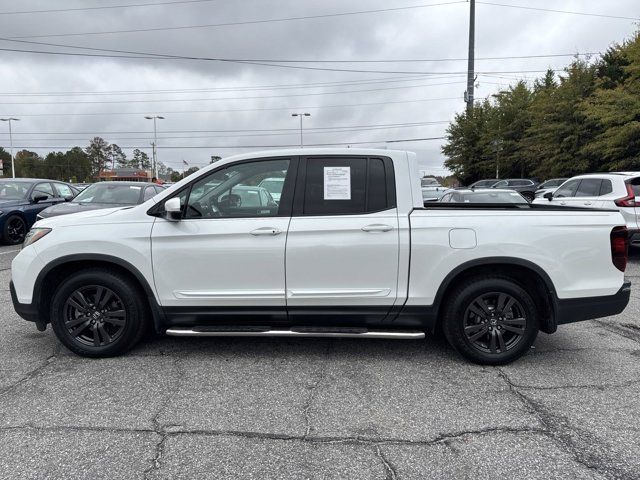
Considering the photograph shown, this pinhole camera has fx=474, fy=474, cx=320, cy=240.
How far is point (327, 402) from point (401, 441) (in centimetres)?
68

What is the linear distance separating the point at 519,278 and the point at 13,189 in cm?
1252

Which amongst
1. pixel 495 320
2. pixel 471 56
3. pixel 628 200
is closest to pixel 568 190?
pixel 628 200

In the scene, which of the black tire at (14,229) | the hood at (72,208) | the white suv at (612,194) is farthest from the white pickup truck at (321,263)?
the black tire at (14,229)

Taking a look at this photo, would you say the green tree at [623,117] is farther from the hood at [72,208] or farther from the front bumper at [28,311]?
the front bumper at [28,311]

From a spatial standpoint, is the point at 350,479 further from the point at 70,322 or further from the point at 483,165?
the point at 483,165

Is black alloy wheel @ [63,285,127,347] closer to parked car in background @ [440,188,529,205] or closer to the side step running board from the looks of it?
the side step running board

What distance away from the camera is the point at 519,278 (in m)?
4.02

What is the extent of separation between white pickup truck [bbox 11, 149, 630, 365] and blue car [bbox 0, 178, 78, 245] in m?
8.40

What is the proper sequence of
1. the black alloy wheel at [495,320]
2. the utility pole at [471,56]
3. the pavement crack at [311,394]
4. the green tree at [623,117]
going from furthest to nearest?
the utility pole at [471,56]
the green tree at [623,117]
the black alloy wheel at [495,320]
the pavement crack at [311,394]

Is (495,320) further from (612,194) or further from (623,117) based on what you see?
Result: (623,117)

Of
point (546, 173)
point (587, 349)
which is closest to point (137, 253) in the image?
point (587, 349)

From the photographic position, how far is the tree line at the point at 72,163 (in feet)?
319

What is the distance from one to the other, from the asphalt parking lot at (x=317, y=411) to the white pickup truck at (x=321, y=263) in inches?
13.0

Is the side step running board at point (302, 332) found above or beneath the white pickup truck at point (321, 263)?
beneath
